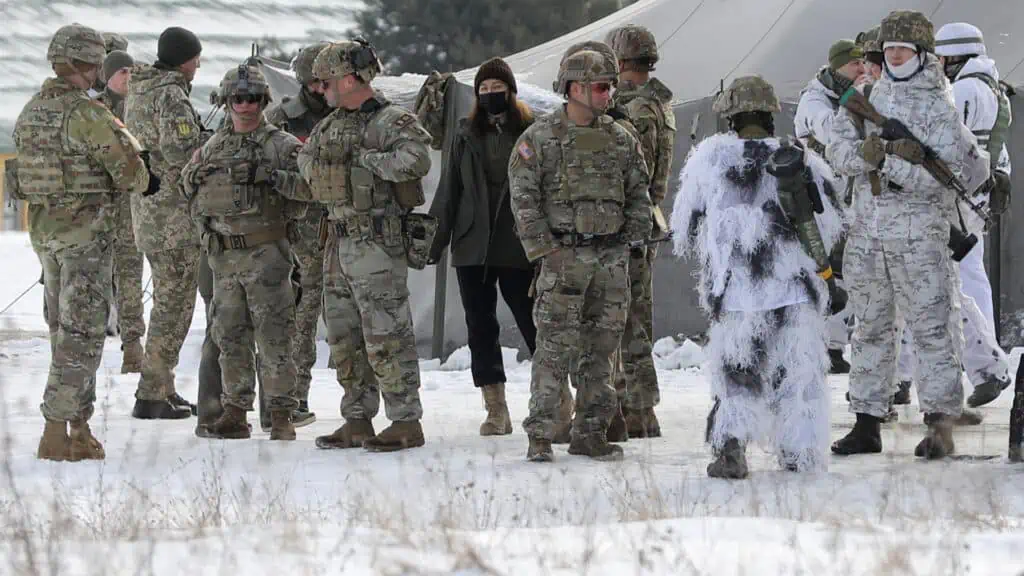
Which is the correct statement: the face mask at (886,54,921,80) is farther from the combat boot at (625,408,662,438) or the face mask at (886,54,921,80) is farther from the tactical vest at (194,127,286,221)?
the tactical vest at (194,127,286,221)

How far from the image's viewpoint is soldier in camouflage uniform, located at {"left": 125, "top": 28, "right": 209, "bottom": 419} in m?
8.48

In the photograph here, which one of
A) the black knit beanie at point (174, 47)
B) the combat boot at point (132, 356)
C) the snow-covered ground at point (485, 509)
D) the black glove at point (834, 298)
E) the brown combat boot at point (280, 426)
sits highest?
the black knit beanie at point (174, 47)

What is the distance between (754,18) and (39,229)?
8.05 meters

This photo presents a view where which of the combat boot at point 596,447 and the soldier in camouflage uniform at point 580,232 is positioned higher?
the soldier in camouflage uniform at point 580,232

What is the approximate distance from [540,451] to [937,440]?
5.56 feet

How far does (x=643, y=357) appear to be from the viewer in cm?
791

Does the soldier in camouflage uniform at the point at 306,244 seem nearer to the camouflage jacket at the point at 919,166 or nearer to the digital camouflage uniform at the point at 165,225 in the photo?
the digital camouflage uniform at the point at 165,225

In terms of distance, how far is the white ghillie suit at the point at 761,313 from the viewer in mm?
6535

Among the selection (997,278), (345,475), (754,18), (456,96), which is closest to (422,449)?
(345,475)

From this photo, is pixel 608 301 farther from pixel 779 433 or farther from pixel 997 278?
pixel 997 278

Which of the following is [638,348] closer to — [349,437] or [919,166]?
[349,437]

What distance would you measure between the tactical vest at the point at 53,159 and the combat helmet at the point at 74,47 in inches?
6.9

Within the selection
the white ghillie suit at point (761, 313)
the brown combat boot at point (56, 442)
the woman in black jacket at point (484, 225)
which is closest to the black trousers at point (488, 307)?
the woman in black jacket at point (484, 225)

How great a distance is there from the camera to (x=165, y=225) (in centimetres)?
896
